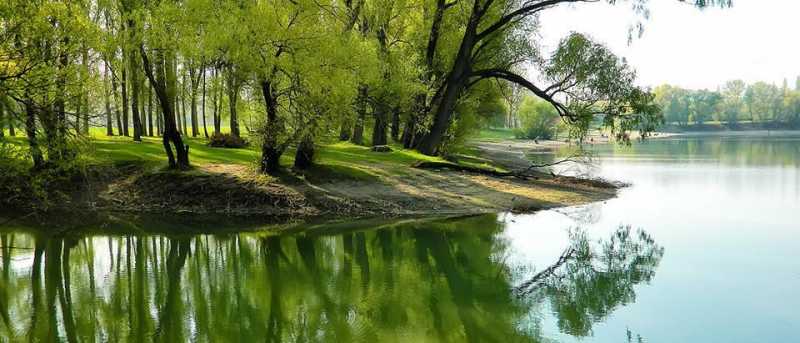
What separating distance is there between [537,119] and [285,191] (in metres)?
74.1

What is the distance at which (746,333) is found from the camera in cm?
1023

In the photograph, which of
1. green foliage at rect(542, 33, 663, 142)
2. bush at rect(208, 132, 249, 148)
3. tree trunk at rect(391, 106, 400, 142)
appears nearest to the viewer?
green foliage at rect(542, 33, 663, 142)

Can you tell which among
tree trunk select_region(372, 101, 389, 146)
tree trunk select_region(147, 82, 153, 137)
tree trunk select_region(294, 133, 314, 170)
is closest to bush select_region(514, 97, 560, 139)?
tree trunk select_region(372, 101, 389, 146)

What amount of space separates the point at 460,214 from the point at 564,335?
11957 millimetres

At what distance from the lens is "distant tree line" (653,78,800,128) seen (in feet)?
447

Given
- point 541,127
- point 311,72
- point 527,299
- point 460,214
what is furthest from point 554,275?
point 541,127

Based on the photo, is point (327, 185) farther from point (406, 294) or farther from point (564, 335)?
point (564, 335)

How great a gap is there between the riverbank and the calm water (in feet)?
6.81

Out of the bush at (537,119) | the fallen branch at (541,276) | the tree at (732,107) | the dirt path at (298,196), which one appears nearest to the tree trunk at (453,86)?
the dirt path at (298,196)

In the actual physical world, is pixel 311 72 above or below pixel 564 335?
above

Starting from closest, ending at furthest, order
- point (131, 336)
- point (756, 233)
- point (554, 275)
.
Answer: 1. point (131, 336)
2. point (554, 275)
3. point (756, 233)

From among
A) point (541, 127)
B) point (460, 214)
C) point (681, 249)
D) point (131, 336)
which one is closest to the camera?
point (131, 336)

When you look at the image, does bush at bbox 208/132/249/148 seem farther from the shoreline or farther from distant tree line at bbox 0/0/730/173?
the shoreline

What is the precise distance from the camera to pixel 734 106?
149750 millimetres
